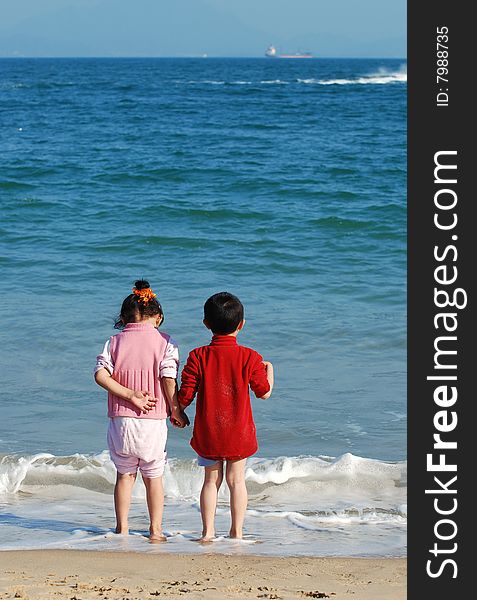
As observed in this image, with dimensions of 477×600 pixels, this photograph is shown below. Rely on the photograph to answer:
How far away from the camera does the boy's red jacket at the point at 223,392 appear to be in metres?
4.33

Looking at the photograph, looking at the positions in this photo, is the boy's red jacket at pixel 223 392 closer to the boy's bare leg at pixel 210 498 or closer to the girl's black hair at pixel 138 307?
the boy's bare leg at pixel 210 498

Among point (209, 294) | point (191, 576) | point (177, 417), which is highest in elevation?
point (209, 294)

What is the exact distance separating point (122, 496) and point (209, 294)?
201 inches

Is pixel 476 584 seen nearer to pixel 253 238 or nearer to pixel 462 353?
pixel 462 353

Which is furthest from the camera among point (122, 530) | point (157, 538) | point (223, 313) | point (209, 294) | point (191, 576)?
point (209, 294)

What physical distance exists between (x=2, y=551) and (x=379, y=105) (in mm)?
33593

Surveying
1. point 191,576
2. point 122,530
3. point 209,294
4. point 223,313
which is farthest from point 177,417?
point 209,294

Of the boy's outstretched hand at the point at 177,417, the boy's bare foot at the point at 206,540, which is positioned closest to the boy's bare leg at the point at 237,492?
the boy's bare foot at the point at 206,540

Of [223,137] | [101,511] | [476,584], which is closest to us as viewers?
[476,584]

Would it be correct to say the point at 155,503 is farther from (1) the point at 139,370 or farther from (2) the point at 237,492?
(1) the point at 139,370

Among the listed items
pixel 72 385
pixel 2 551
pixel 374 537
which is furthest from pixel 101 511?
pixel 72 385

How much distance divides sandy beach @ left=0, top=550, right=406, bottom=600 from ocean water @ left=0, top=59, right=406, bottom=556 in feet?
0.99

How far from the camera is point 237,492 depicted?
442 centimetres

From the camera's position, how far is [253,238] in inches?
492
